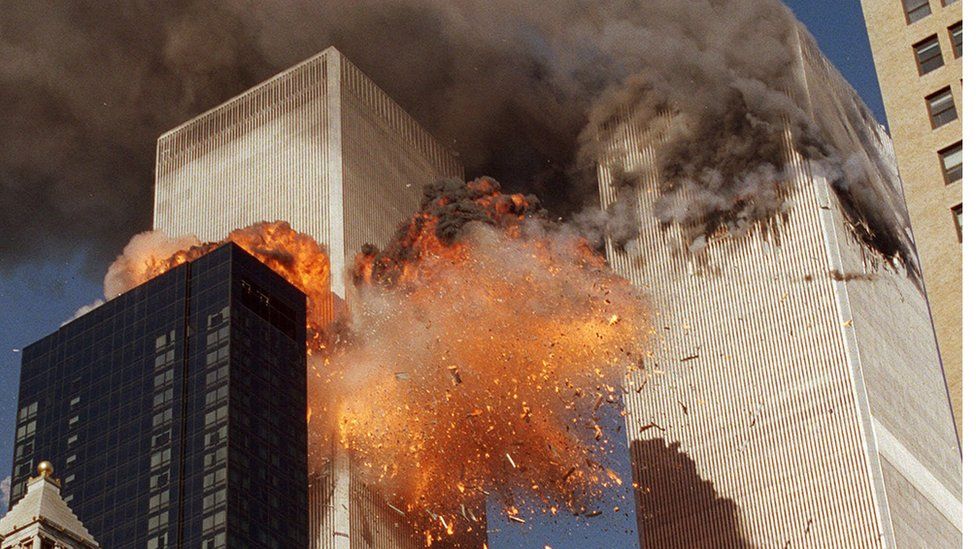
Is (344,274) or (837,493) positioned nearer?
(837,493)

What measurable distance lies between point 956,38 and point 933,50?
36.8 inches

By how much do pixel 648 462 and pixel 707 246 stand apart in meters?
21.8

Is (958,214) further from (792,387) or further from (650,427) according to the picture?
(650,427)

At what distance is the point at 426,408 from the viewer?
170500mm

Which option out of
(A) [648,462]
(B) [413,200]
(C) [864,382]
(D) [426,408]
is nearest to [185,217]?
(B) [413,200]

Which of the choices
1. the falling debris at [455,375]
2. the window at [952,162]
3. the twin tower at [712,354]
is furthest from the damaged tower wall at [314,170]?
the window at [952,162]

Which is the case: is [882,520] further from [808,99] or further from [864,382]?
[808,99]

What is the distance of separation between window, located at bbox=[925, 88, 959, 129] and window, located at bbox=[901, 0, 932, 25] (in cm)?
367

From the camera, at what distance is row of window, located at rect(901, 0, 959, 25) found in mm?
75188

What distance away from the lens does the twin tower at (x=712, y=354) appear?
166 metres

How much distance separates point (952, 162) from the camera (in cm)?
7112

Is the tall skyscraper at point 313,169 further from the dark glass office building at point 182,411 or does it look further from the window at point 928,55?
the window at point 928,55

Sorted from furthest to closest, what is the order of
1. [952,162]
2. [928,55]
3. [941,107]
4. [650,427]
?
[650,427]
[928,55]
[941,107]
[952,162]

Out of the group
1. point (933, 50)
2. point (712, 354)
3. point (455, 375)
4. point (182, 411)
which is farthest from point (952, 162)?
point (712, 354)
